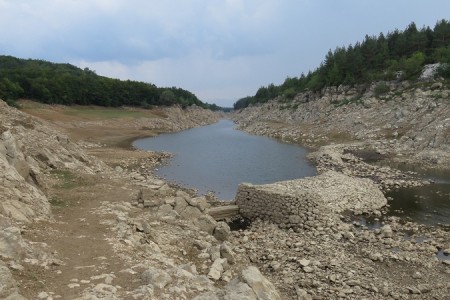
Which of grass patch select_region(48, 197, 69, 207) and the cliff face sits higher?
the cliff face

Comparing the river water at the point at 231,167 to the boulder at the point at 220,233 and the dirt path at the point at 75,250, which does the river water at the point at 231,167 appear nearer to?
the boulder at the point at 220,233

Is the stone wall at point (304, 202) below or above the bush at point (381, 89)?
below

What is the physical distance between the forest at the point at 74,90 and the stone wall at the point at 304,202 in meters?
64.4

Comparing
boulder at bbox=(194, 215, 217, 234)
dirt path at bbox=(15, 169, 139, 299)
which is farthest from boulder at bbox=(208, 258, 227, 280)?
boulder at bbox=(194, 215, 217, 234)

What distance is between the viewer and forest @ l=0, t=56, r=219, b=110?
89006 millimetres

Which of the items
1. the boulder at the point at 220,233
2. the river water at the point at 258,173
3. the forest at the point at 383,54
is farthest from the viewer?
the forest at the point at 383,54

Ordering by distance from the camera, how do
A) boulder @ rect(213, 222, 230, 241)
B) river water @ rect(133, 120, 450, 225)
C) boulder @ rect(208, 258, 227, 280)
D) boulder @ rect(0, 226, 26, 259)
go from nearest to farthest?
boulder @ rect(0, 226, 26, 259) → boulder @ rect(208, 258, 227, 280) → boulder @ rect(213, 222, 230, 241) → river water @ rect(133, 120, 450, 225)

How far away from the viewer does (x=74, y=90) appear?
104 meters

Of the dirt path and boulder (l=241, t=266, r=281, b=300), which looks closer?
the dirt path

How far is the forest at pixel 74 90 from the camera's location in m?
89.0

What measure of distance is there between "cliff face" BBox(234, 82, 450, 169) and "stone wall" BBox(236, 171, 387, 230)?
18.5 meters

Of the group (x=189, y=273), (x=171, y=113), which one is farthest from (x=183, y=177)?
(x=171, y=113)

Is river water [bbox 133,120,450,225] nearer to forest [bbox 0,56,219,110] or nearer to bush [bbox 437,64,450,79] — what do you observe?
bush [bbox 437,64,450,79]

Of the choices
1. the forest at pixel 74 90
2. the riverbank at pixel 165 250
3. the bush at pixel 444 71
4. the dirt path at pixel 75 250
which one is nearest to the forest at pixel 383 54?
the bush at pixel 444 71
